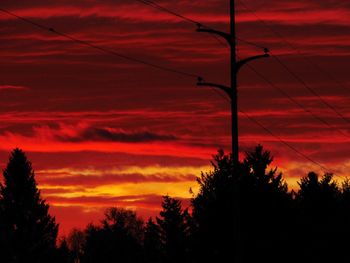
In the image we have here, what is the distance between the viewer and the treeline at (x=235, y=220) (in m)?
72.2

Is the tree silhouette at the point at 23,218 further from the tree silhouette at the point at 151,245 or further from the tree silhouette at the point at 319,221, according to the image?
the tree silhouette at the point at 151,245

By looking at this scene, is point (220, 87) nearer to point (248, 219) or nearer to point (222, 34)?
point (222, 34)

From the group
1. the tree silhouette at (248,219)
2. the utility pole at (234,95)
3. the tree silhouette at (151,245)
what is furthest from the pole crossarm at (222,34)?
the tree silhouette at (151,245)

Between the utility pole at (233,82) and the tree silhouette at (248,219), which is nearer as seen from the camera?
the utility pole at (233,82)

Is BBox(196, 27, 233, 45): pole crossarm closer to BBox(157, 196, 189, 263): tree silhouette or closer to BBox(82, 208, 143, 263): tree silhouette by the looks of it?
BBox(157, 196, 189, 263): tree silhouette

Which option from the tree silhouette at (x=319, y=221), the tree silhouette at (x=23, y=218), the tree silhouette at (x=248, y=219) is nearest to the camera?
the tree silhouette at (x=248, y=219)

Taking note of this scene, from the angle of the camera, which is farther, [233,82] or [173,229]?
[173,229]

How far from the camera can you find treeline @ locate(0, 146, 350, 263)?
72250 millimetres

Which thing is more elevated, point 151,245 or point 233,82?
point 151,245

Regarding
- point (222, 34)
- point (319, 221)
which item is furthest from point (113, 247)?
point (222, 34)

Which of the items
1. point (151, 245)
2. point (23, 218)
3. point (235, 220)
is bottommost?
point (235, 220)

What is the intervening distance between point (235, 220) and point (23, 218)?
71362 mm

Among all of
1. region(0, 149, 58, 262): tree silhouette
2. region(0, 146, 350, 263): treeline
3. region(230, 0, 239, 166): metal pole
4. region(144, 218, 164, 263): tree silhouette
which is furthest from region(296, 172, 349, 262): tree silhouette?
region(144, 218, 164, 263): tree silhouette

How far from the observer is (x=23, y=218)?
366 feet
